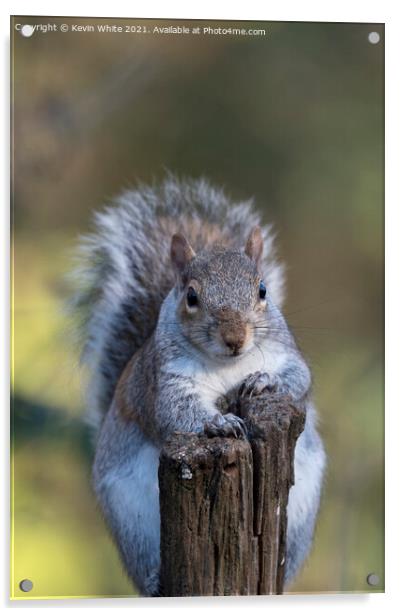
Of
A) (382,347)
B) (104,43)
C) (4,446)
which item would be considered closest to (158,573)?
(4,446)

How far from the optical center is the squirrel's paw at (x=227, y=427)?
1.86 meters

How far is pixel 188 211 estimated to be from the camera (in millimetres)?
2549

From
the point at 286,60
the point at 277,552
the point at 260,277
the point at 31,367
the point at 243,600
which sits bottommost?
the point at 243,600

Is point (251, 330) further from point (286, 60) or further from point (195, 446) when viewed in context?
point (286, 60)

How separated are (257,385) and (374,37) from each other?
101 cm

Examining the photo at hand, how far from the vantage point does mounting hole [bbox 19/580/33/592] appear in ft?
7.32

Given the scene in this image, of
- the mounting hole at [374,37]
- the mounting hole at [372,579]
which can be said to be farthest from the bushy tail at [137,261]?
the mounting hole at [372,579]

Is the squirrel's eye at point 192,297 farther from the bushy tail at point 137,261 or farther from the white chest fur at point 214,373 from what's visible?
the bushy tail at point 137,261

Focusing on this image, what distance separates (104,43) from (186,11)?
0.23 m

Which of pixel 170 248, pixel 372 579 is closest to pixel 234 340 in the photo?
pixel 170 248

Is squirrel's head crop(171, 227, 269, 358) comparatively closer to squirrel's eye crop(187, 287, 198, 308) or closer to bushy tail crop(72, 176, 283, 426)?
squirrel's eye crop(187, 287, 198, 308)

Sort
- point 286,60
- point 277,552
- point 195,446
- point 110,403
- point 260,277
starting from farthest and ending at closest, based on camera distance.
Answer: point 110,403
point 286,60
point 260,277
point 277,552
point 195,446

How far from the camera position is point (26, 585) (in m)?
2.24

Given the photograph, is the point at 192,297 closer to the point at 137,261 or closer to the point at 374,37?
the point at 137,261
